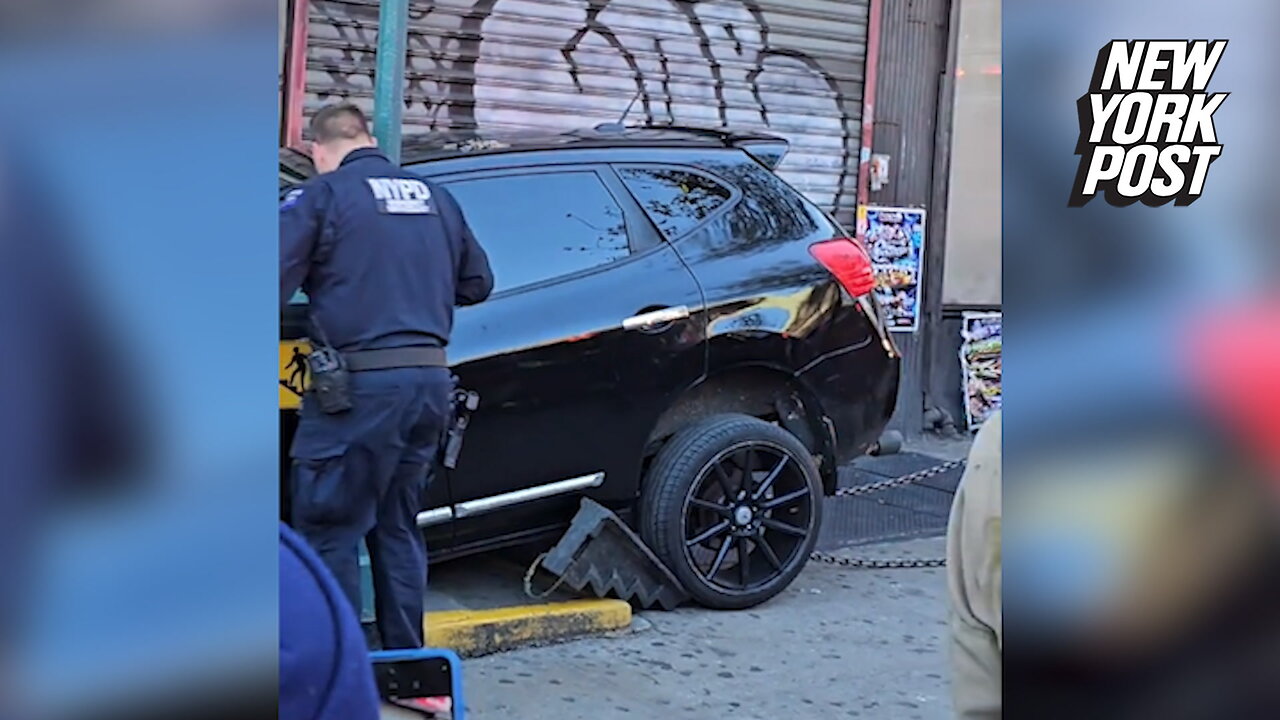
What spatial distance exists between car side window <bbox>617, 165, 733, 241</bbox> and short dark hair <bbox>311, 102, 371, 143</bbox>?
1319mm

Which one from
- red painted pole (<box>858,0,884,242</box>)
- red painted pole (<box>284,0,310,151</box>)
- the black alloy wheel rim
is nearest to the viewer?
the black alloy wheel rim

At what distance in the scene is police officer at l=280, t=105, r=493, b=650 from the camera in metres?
3.99

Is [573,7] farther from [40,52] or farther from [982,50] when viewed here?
[40,52]

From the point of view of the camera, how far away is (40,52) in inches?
40.4

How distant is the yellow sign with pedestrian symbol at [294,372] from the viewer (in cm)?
411

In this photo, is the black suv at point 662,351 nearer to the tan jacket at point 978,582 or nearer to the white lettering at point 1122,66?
the tan jacket at point 978,582

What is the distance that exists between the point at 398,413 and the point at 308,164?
4.29ft

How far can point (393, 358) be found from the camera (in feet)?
13.3

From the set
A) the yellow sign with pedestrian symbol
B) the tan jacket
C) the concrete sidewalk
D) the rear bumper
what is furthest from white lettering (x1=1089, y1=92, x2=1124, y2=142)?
the rear bumper

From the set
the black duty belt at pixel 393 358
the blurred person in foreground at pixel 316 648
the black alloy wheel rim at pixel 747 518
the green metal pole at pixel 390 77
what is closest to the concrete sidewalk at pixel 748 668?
the black alloy wheel rim at pixel 747 518

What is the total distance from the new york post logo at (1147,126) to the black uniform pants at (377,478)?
9.52ft

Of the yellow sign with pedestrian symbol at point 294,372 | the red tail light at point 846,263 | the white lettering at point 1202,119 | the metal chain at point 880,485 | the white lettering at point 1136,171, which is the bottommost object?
the metal chain at point 880,485

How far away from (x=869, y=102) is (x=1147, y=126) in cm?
805

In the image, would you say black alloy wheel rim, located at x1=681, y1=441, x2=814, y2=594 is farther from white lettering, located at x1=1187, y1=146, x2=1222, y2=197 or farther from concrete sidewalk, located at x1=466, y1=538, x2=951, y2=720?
white lettering, located at x1=1187, y1=146, x2=1222, y2=197
